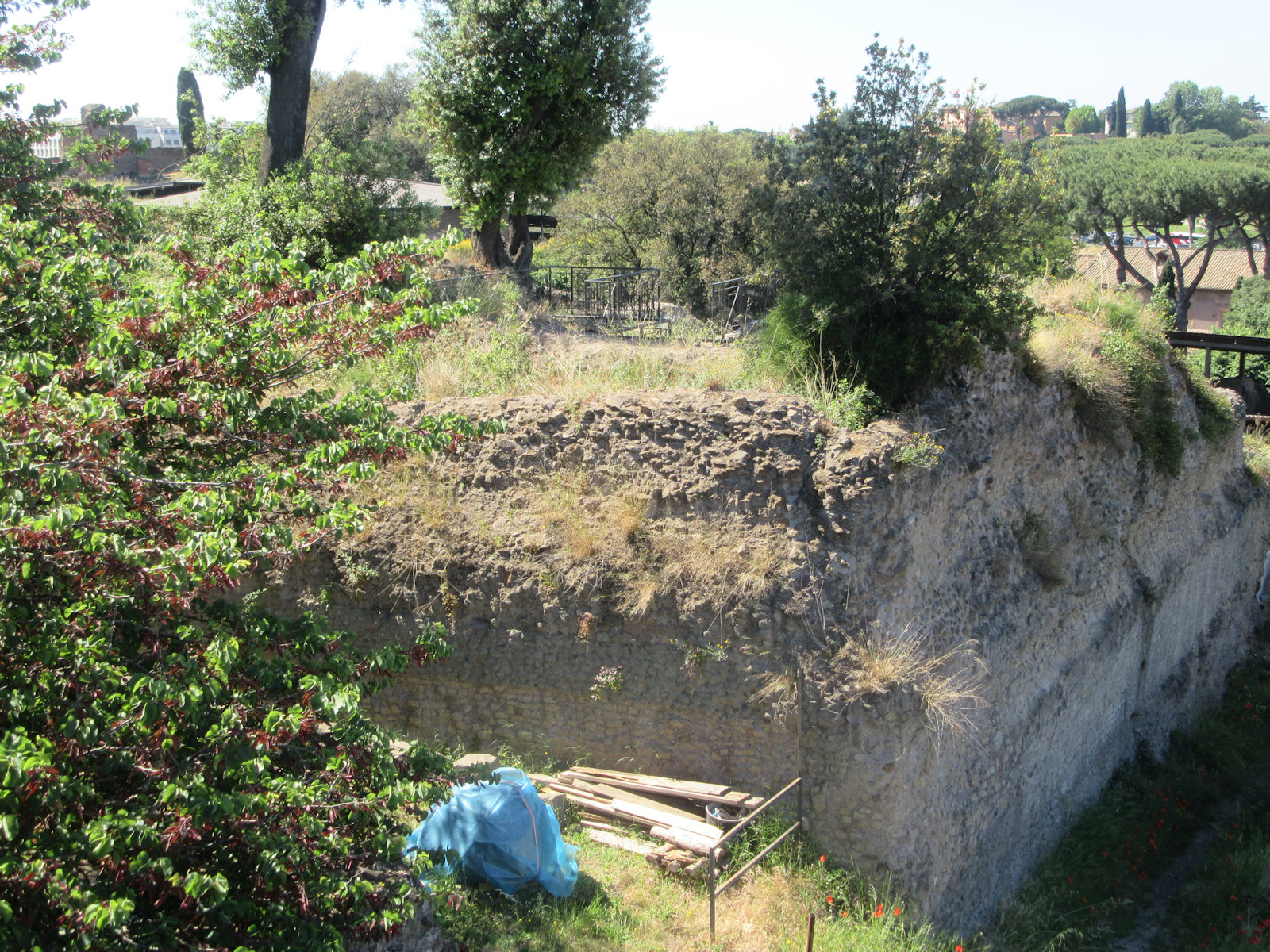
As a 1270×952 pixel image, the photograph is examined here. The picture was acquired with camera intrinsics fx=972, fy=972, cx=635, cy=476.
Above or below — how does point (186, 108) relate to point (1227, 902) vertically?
above

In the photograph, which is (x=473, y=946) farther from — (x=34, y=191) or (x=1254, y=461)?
(x=1254, y=461)

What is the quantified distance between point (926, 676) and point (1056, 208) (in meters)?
5.31

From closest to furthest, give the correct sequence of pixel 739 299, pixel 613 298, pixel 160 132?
pixel 613 298
pixel 739 299
pixel 160 132

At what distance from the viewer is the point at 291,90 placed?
610 inches

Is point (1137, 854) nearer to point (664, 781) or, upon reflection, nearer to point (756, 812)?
point (756, 812)

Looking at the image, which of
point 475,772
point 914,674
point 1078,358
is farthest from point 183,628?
point 1078,358

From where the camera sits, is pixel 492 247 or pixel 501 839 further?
pixel 492 247

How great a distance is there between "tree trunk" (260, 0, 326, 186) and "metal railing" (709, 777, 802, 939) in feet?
40.4

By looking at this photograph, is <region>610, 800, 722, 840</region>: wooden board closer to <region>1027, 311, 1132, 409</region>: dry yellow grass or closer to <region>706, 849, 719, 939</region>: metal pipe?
<region>706, 849, 719, 939</region>: metal pipe

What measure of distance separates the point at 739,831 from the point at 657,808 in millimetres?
761

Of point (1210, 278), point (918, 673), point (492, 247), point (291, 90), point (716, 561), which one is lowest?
point (918, 673)

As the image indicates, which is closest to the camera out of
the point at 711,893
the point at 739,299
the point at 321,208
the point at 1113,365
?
the point at 711,893

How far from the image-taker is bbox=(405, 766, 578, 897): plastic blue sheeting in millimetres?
7148

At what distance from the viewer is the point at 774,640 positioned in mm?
7711
